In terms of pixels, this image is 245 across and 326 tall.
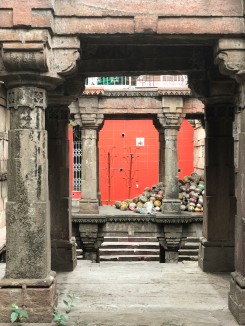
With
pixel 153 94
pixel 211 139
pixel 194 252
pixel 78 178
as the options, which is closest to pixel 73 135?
pixel 78 178

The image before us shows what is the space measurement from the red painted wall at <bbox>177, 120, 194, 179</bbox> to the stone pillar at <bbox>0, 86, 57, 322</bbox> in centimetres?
1706

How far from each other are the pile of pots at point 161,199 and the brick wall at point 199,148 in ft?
10.7

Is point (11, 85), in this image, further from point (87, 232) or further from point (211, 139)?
point (87, 232)

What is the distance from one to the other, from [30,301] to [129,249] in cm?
893

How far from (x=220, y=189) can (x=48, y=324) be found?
339cm

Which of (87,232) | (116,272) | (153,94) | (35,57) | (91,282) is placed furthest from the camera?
(153,94)

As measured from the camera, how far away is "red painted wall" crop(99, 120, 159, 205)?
21.0 metres

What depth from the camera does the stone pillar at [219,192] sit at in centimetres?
692

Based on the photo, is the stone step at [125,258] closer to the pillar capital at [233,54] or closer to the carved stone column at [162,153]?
the carved stone column at [162,153]

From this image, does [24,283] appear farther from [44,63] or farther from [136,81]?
[136,81]

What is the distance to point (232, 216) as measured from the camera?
696 cm

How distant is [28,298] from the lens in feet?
15.3

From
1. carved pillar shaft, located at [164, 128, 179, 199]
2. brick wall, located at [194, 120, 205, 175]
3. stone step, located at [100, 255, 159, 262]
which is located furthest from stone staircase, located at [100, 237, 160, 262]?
brick wall, located at [194, 120, 205, 175]

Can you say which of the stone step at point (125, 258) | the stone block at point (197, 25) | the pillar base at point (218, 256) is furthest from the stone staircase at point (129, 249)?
the stone block at point (197, 25)
